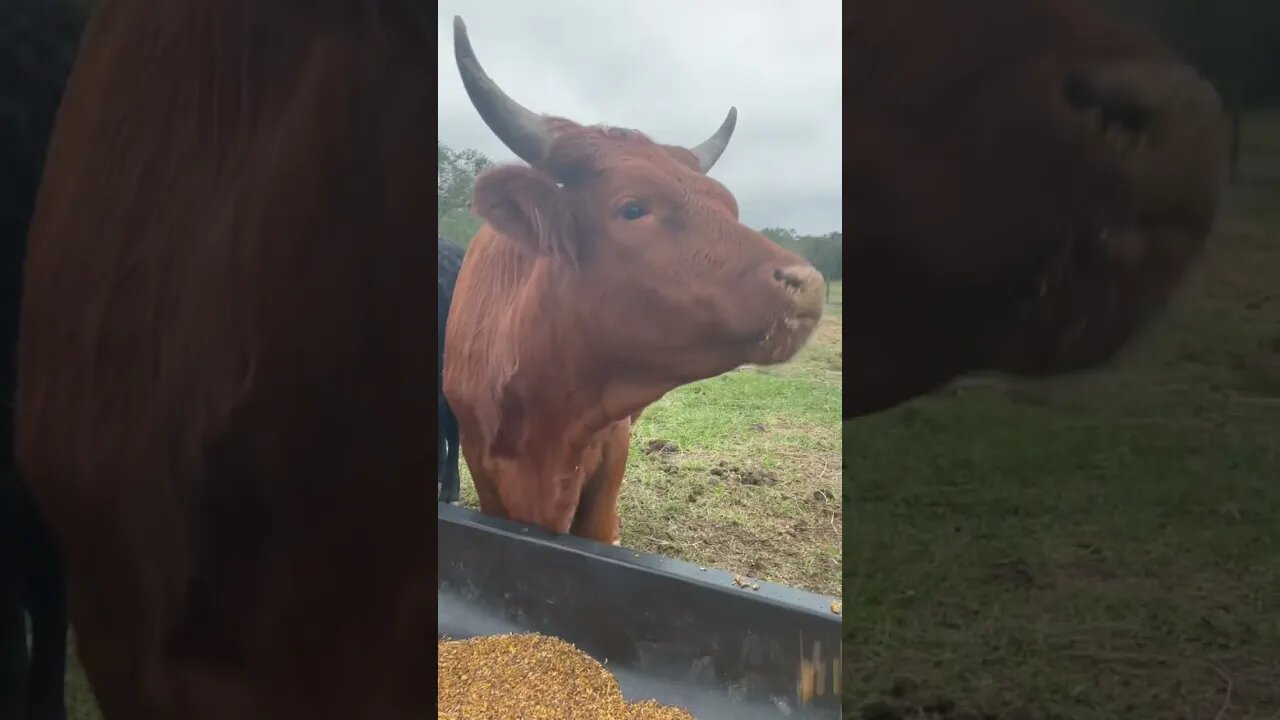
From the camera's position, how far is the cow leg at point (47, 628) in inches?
47.3

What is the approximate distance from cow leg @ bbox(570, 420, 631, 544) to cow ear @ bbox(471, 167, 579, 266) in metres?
0.68

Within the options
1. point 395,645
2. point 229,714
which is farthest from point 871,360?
point 229,714

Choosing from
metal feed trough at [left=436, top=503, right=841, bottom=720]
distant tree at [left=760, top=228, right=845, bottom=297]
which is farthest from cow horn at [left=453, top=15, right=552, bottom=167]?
metal feed trough at [left=436, top=503, right=841, bottom=720]

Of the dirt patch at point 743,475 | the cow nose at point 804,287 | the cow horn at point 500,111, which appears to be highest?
the cow horn at point 500,111

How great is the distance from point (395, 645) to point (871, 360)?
965 mm

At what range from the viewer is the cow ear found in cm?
249

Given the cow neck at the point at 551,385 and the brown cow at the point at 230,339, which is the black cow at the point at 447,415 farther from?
the brown cow at the point at 230,339

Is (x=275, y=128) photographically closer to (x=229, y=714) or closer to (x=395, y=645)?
(x=395, y=645)

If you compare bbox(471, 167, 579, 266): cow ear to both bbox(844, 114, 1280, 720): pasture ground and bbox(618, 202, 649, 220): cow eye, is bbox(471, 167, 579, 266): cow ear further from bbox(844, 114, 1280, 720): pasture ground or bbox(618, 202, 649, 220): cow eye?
bbox(844, 114, 1280, 720): pasture ground

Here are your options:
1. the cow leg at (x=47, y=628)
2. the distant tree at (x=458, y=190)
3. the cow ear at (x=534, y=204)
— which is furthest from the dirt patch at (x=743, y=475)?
the cow leg at (x=47, y=628)

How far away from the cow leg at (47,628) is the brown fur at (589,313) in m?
1.56

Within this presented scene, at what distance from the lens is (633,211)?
244 cm

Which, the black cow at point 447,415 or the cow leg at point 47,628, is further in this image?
the black cow at point 447,415

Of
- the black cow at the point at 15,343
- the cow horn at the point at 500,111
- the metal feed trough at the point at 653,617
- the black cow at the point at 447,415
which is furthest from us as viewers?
the black cow at the point at 447,415
